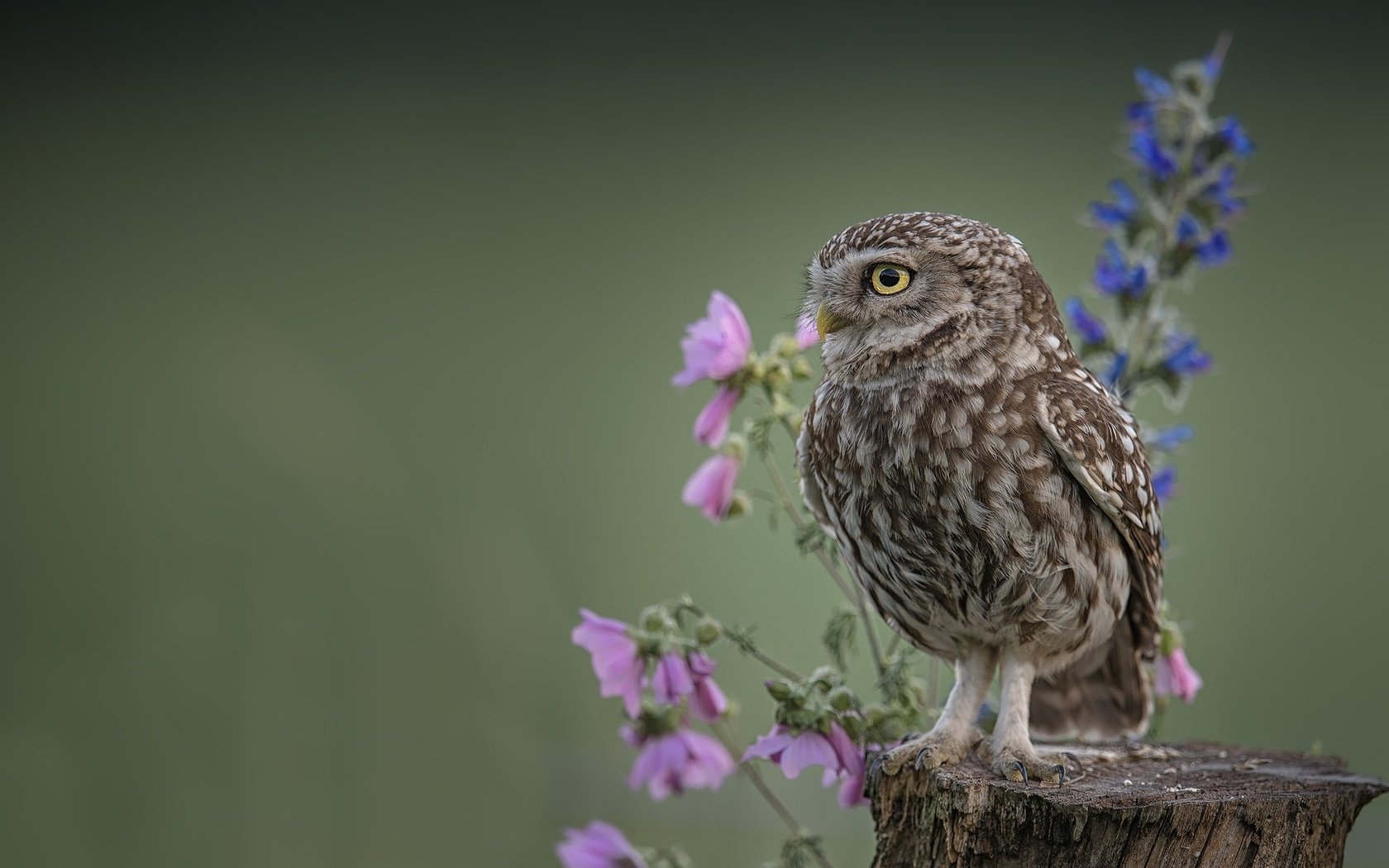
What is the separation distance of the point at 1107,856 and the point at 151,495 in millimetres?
3084

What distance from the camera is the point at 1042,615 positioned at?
172 centimetres

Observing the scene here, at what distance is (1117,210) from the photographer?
7.00 feet

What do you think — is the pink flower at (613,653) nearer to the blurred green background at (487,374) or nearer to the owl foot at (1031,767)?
the owl foot at (1031,767)

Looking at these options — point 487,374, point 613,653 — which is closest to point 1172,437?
point 613,653

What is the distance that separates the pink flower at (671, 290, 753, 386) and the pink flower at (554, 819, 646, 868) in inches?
26.6

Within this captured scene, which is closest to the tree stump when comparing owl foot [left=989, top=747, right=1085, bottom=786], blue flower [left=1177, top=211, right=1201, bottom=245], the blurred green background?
owl foot [left=989, top=747, right=1085, bottom=786]

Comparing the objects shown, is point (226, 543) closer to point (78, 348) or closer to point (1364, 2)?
point (78, 348)

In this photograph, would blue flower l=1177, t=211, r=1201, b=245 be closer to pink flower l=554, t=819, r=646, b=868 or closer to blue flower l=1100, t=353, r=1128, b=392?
blue flower l=1100, t=353, r=1128, b=392

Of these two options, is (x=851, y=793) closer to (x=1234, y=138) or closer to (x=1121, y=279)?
(x=1121, y=279)

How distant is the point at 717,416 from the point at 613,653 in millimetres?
381

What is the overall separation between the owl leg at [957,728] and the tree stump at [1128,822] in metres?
0.04

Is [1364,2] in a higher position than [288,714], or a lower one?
higher

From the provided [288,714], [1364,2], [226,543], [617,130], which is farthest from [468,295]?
[1364,2]

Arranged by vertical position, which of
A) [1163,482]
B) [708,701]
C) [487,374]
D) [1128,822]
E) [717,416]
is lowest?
[1128,822]
